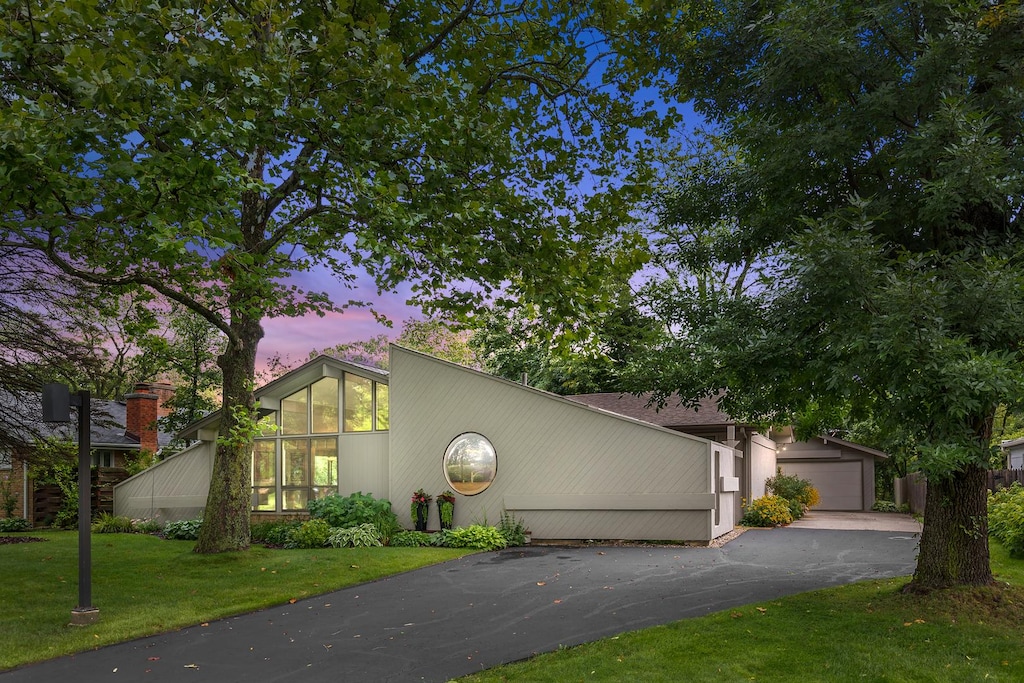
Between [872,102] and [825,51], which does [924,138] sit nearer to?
[872,102]

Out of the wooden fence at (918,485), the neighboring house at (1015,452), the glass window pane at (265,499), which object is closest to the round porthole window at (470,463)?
the glass window pane at (265,499)

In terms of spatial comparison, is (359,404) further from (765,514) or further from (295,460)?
(765,514)

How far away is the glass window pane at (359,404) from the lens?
1994 cm

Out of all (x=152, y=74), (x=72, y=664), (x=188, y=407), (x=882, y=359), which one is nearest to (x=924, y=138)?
(x=882, y=359)

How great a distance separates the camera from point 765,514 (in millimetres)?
20406

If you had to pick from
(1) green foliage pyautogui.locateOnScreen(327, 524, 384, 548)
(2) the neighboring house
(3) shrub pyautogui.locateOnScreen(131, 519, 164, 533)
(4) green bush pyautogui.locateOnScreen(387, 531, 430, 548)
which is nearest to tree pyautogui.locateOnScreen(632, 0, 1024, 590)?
(4) green bush pyautogui.locateOnScreen(387, 531, 430, 548)

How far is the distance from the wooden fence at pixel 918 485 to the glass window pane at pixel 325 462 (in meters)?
13.7

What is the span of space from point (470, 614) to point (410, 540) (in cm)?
774

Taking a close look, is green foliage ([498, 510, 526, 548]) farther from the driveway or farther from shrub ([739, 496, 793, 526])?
shrub ([739, 496, 793, 526])

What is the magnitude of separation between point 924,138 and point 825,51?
1468 mm

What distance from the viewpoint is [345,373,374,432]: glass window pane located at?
19.9 meters

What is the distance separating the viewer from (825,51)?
8617 millimetres

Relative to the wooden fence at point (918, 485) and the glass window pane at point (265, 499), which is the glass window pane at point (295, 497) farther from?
the wooden fence at point (918, 485)

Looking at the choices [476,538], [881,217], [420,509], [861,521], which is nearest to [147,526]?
[420,509]
